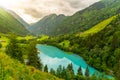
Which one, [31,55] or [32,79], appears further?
[31,55]

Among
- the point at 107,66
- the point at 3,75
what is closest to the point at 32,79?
the point at 3,75

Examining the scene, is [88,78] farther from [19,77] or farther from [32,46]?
[19,77]

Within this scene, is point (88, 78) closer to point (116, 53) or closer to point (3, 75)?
point (116, 53)

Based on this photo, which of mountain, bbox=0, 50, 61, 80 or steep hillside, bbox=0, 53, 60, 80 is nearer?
steep hillside, bbox=0, 53, 60, 80

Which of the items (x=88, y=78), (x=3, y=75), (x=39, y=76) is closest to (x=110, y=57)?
(x=88, y=78)

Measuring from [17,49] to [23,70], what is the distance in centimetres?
5099

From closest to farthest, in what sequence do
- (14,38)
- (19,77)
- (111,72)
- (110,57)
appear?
(19,77) → (14,38) → (111,72) → (110,57)

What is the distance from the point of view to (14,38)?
251 ft

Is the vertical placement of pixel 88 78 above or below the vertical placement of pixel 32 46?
below

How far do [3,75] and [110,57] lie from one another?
186 m

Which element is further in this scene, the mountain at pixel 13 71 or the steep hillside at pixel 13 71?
the mountain at pixel 13 71

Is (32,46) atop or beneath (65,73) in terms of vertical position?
atop

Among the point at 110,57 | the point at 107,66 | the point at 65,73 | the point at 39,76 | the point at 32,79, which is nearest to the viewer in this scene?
the point at 32,79

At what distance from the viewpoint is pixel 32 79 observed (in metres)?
25.9
